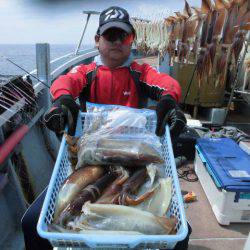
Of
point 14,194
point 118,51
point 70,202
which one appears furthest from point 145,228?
point 14,194

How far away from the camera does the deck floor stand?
9.63 ft

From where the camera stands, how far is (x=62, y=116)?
181cm


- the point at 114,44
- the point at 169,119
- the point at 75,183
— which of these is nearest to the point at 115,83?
the point at 114,44

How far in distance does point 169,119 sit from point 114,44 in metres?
0.90

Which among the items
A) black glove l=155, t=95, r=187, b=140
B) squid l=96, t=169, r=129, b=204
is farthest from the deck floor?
squid l=96, t=169, r=129, b=204

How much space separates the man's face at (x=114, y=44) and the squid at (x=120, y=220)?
58.7 inches

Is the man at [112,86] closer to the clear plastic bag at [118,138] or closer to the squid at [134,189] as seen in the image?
the clear plastic bag at [118,138]

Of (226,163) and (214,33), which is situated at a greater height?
(214,33)

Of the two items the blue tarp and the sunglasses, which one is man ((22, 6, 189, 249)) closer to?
the sunglasses

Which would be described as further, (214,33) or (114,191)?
(214,33)

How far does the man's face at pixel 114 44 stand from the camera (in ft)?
7.75

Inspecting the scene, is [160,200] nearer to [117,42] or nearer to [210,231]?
[117,42]

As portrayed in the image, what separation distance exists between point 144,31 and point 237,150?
895 centimetres

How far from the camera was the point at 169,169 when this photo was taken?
162cm
